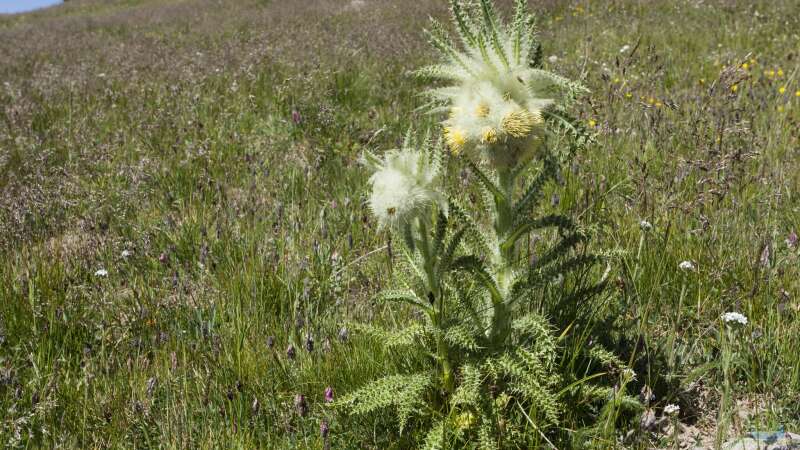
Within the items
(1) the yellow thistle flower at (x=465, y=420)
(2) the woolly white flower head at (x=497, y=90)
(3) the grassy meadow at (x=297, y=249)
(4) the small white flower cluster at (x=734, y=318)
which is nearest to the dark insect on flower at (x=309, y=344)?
(3) the grassy meadow at (x=297, y=249)

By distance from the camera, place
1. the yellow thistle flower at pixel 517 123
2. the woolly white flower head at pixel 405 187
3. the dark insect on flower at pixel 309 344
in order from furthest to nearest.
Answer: the dark insect on flower at pixel 309 344
the woolly white flower head at pixel 405 187
the yellow thistle flower at pixel 517 123

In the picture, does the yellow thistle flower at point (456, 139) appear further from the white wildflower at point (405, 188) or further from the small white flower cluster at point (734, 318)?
the small white flower cluster at point (734, 318)

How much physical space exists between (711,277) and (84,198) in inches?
145

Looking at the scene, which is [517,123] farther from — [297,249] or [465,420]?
[297,249]

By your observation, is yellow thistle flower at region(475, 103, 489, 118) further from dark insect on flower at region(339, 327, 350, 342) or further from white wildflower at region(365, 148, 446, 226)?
dark insect on flower at region(339, 327, 350, 342)

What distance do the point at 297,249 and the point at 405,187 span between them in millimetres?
1552

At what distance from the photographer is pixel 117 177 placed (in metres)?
4.03

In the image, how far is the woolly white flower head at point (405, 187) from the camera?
1589mm

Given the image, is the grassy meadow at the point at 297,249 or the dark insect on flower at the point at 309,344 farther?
the dark insect on flower at the point at 309,344

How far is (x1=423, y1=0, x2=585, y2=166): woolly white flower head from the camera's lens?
1.38 metres

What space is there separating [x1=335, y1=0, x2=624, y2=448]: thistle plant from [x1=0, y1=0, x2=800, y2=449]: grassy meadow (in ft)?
0.56

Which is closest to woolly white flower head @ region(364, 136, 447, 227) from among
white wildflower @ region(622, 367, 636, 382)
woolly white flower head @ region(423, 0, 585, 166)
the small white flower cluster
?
woolly white flower head @ region(423, 0, 585, 166)

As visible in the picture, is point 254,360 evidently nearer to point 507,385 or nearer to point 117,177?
point 507,385

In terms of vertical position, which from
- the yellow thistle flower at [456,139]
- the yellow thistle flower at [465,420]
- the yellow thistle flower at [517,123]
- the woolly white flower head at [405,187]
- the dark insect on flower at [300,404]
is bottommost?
the yellow thistle flower at [465,420]
